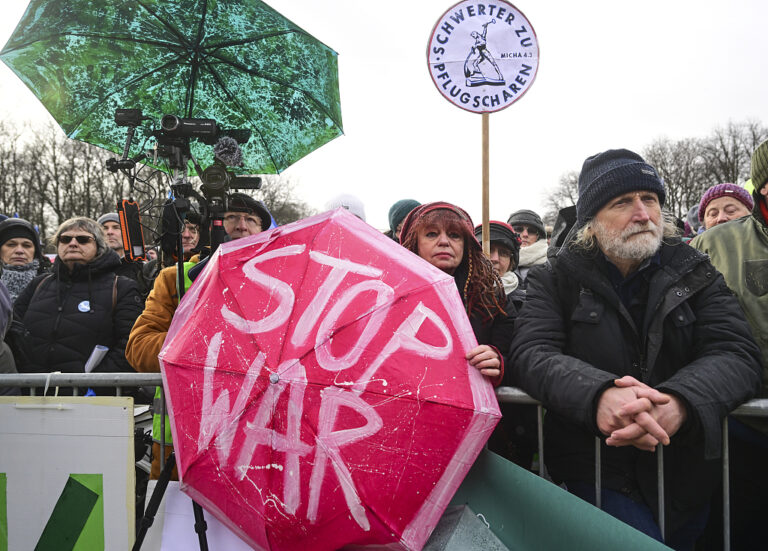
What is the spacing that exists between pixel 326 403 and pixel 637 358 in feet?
4.02

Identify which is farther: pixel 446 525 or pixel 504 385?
pixel 504 385

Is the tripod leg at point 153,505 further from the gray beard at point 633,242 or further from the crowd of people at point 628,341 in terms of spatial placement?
the gray beard at point 633,242

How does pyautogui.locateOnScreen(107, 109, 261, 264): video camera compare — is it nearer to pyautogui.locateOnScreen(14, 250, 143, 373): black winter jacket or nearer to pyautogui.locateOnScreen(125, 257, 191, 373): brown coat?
pyautogui.locateOnScreen(125, 257, 191, 373): brown coat

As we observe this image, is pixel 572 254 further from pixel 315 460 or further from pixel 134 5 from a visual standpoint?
pixel 134 5

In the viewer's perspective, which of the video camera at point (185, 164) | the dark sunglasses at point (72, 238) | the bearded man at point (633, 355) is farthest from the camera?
the dark sunglasses at point (72, 238)

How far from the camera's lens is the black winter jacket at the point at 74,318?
352 centimetres

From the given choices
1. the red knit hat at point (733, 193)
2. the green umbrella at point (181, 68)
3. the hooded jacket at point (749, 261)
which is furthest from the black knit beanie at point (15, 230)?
the red knit hat at point (733, 193)

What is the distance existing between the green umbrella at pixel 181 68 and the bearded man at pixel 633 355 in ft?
5.94

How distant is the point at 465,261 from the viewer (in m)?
2.63

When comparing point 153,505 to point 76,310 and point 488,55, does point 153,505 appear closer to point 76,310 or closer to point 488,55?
point 76,310

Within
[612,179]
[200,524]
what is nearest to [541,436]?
[612,179]

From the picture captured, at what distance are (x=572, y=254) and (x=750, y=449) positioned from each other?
115cm

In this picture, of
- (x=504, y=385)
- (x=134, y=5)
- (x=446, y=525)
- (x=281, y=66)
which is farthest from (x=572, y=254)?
(x=134, y=5)

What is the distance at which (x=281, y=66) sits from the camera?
3.05m
